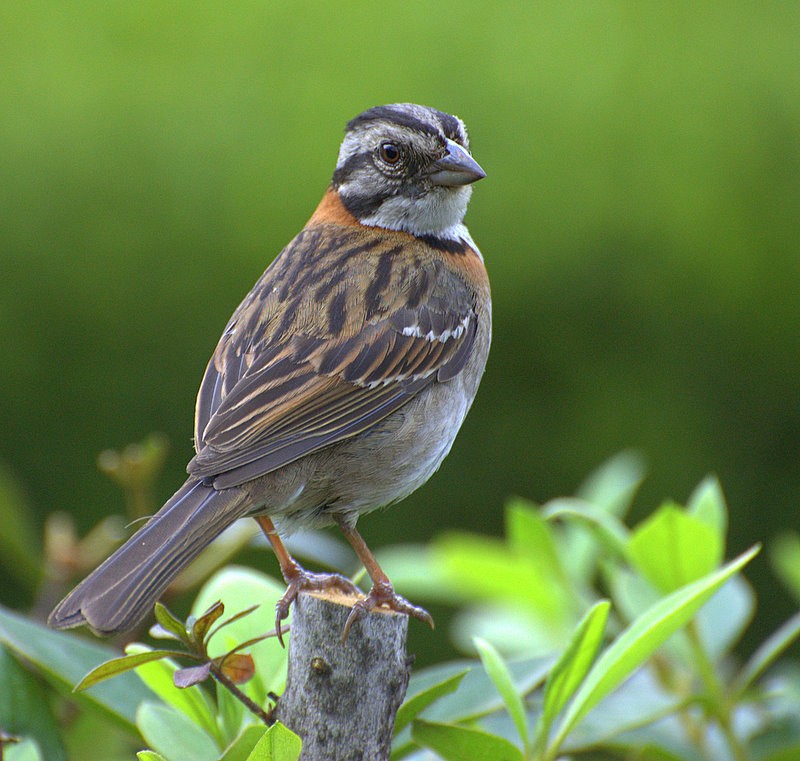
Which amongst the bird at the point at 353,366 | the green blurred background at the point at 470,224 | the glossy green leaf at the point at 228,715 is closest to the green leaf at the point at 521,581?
the bird at the point at 353,366

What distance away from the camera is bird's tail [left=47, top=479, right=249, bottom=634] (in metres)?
1.85

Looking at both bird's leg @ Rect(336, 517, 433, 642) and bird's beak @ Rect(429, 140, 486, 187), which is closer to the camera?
bird's leg @ Rect(336, 517, 433, 642)

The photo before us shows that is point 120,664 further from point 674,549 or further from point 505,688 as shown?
point 674,549

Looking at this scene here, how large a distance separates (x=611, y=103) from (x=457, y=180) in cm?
351

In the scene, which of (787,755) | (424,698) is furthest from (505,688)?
(787,755)

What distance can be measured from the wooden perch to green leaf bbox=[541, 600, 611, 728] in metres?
0.25

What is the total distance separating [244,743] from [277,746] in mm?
107

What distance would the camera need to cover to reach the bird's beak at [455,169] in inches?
121

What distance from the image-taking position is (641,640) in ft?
5.80

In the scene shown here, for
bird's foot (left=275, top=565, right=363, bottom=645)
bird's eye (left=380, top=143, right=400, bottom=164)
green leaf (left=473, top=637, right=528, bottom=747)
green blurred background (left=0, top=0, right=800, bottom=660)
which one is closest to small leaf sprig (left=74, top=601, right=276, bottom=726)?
green leaf (left=473, top=637, right=528, bottom=747)

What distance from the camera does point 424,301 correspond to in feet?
9.77

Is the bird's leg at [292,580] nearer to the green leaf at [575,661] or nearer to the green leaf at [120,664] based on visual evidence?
the green leaf at [120,664]

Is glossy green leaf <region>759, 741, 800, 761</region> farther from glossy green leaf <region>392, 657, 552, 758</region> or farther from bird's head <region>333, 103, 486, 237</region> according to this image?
bird's head <region>333, 103, 486, 237</region>

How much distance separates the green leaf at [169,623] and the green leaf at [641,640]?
0.66 m
